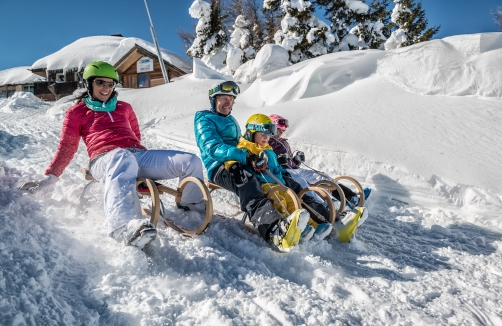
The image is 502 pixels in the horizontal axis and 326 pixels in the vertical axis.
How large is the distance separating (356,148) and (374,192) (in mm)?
825

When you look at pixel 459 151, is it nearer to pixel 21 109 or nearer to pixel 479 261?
pixel 479 261

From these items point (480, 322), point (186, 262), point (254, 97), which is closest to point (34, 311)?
point (186, 262)

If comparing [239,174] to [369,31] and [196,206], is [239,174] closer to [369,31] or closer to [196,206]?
[196,206]

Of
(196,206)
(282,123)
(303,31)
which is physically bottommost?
(196,206)

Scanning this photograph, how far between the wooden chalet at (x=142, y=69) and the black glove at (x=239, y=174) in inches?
749

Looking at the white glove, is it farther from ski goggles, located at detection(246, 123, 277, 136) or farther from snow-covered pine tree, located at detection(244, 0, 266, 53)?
snow-covered pine tree, located at detection(244, 0, 266, 53)

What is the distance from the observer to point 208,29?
18703 mm

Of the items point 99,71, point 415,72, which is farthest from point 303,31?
point 99,71

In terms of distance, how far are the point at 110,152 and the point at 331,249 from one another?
1.95 meters

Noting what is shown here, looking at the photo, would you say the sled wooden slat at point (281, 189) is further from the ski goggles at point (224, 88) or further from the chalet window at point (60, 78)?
the chalet window at point (60, 78)

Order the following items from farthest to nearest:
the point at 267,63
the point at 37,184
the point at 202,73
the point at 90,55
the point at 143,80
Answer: the point at 90,55
the point at 143,80
the point at 202,73
the point at 267,63
the point at 37,184

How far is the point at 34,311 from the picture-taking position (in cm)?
143

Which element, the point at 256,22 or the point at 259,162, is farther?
the point at 256,22

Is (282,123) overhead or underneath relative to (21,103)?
underneath
